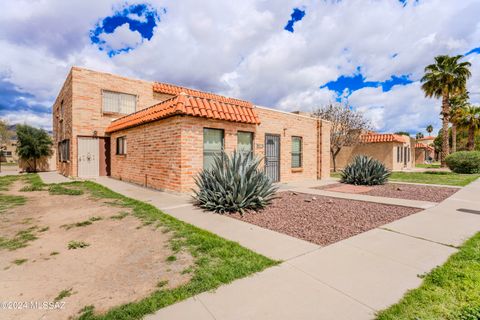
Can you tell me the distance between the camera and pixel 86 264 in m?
3.27

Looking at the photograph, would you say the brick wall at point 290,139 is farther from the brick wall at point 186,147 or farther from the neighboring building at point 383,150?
the neighboring building at point 383,150

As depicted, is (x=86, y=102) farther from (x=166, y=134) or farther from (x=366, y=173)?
(x=366, y=173)

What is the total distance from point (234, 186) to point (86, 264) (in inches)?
141

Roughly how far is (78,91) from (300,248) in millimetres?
15450

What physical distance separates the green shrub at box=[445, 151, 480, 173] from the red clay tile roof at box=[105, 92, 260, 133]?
19.9 m

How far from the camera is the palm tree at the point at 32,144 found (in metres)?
20.5

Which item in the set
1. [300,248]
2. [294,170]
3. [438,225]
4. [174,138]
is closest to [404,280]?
[300,248]

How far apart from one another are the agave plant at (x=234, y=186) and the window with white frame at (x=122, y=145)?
7.30 metres

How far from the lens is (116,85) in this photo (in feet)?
49.4

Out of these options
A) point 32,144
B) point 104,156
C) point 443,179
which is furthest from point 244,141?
point 32,144

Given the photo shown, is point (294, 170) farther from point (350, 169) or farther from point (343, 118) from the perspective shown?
point (343, 118)

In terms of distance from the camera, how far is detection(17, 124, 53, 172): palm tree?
20484 millimetres

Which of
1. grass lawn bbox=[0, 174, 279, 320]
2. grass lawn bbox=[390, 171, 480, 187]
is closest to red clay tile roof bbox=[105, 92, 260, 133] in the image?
grass lawn bbox=[0, 174, 279, 320]

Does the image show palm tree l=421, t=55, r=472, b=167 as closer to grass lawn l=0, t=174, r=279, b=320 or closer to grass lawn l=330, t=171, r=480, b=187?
grass lawn l=330, t=171, r=480, b=187
